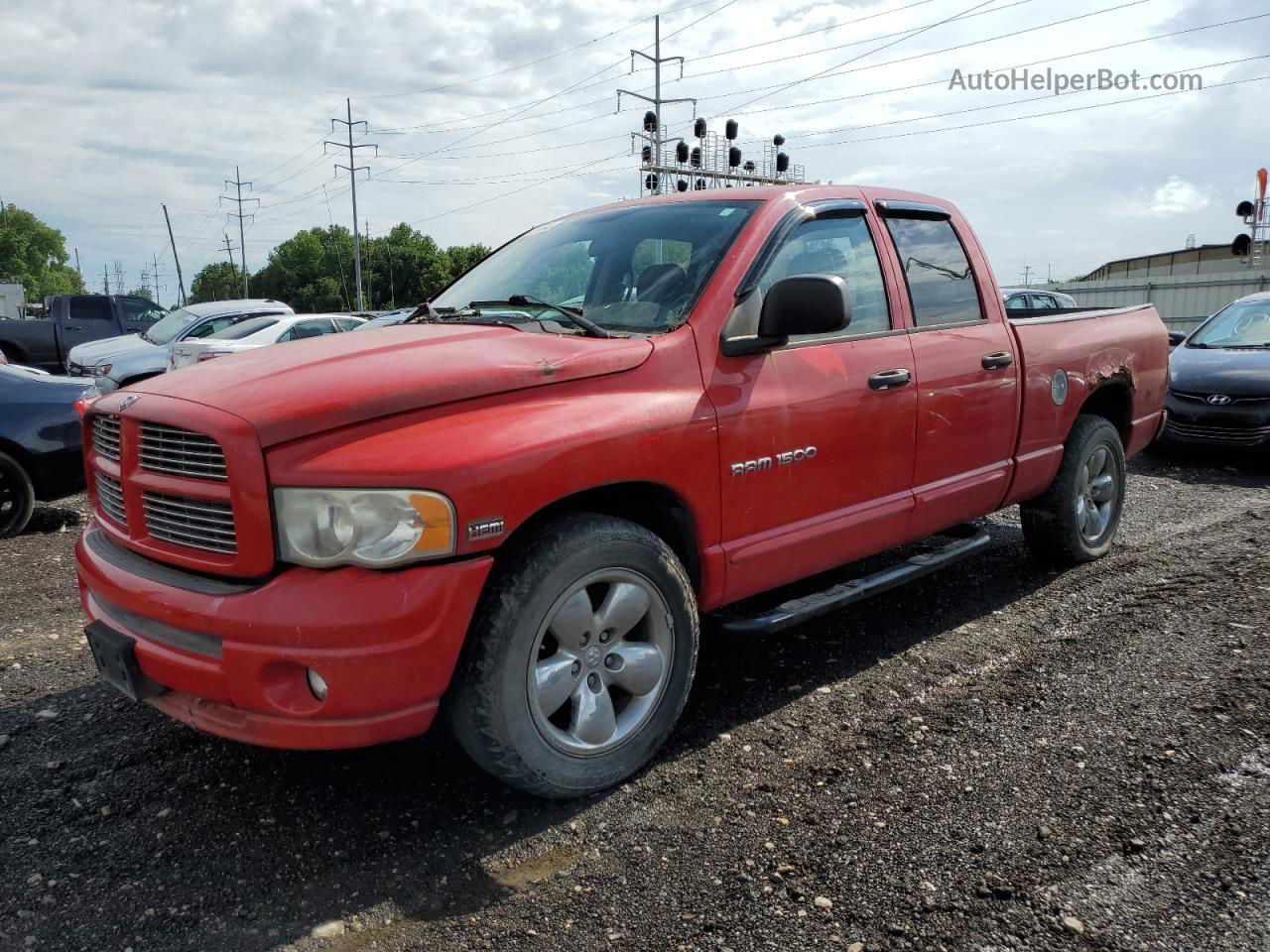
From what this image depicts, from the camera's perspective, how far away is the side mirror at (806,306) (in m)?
3.16

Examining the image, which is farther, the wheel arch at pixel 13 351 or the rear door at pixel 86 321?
the rear door at pixel 86 321

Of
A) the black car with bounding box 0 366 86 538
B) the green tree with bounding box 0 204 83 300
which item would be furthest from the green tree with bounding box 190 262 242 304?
the black car with bounding box 0 366 86 538

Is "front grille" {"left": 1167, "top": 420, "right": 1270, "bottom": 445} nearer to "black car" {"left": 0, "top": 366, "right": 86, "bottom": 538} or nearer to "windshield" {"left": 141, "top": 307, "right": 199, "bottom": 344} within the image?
"black car" {"left": 0, "top": 366, "right": 86, "bottom": 538}

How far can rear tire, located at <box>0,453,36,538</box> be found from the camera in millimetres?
6605

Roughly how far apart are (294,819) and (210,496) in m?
1.04

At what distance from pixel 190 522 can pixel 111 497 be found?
0.60m

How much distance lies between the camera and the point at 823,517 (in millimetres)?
3576

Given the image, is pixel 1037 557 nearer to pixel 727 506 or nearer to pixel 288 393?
pixel 727 506

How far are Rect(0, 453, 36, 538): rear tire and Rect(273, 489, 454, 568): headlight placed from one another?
524 cm

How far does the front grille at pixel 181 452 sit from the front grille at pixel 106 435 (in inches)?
9.6

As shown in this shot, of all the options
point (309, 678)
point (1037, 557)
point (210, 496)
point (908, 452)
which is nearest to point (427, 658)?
point (309, 678)

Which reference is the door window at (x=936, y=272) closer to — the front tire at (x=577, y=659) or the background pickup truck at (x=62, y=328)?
the front tire at (x=577, y=659)

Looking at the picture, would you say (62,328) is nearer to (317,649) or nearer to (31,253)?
(317,649)

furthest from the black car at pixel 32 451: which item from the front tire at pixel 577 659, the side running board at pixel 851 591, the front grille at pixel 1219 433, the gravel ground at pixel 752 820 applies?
the front grille at pixel 1219 433
